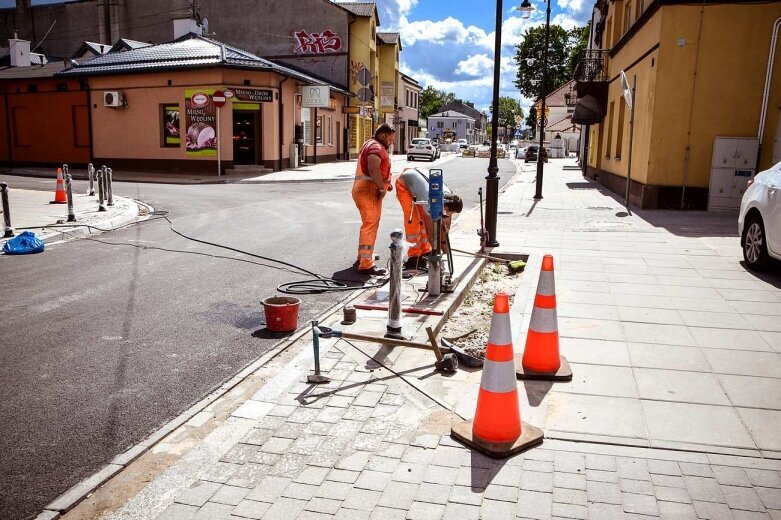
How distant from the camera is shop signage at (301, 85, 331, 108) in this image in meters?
30.3

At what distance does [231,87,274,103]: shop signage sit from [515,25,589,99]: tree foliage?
182 feet

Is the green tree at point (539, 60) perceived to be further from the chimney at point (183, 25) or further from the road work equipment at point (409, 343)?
the road work equipment at point (409, 343)

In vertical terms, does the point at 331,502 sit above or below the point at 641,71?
below

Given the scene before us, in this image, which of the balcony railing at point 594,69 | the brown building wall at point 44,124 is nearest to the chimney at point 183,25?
the brown building wall at point 44,124

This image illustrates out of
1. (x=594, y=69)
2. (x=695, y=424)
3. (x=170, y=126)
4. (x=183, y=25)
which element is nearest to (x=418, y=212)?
(x=695, y=424)

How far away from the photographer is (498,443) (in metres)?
3.56

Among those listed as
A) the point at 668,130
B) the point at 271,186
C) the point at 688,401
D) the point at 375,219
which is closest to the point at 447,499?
the point at 688,401

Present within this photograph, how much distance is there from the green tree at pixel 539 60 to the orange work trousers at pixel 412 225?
72.0 metres

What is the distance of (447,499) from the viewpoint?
3084 millimetres

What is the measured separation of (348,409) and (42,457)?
70.1 inches

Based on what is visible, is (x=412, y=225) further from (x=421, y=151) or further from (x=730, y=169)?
(x=421, y=151)

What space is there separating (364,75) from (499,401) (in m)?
38.7

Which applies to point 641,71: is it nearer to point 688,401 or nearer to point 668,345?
point 668,345

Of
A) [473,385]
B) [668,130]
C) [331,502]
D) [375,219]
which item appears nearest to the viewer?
[331,502]
